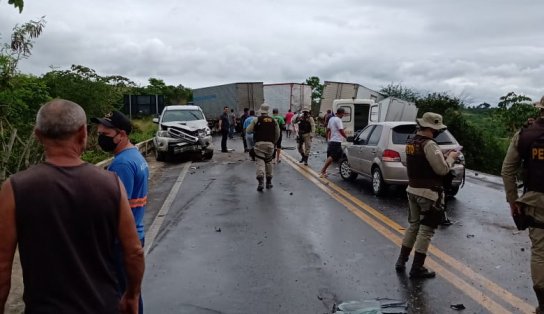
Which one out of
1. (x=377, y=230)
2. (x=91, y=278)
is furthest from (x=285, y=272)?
(x=91, y=278)

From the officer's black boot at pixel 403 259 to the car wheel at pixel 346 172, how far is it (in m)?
7.20

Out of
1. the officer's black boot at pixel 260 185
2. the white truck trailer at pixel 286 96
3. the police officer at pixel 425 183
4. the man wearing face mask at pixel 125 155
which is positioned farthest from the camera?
the white truck trailer at pixel 286 96

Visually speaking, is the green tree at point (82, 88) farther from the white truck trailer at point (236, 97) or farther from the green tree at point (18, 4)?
the green tree at point (18, 4)

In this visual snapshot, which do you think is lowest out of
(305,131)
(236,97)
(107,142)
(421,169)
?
(305,131)

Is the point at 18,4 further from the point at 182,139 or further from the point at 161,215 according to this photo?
the point at 182,139

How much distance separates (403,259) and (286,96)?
28108mm

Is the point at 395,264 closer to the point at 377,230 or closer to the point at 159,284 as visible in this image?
the point at 377,230

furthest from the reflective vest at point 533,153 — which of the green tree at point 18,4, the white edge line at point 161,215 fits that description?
the white edge line at point 161,215

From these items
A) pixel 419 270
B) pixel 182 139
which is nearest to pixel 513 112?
pixel 182 139

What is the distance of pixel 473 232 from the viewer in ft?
26.4

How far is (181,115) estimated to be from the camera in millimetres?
19781

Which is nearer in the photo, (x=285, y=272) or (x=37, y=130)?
(x=37, y=130)

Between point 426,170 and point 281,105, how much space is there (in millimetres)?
28266

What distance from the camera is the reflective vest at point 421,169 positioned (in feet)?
19.2
